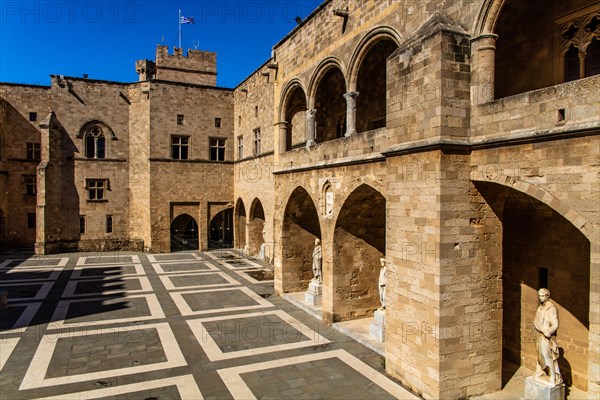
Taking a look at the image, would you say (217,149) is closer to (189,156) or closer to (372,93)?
(189,156)

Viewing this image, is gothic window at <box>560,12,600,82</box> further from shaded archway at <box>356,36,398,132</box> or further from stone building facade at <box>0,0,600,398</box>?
shaded archway at <box>356,36,398,132</box>

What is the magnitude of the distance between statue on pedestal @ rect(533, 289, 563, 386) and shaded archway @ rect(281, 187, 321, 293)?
30.3 feet

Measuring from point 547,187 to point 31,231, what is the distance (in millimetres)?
29491

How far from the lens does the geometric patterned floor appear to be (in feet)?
26.9

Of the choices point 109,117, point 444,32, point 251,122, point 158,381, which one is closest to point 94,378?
point 158,381

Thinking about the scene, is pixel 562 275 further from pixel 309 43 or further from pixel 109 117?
pixel 109 117

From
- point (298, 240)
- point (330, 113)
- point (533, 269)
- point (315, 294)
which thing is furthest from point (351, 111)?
point (315, 294)

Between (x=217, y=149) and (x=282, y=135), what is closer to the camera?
(x=282, y=135)

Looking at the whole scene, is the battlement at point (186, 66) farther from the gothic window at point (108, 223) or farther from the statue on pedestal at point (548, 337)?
the statue on pedestal at point (548, 337)

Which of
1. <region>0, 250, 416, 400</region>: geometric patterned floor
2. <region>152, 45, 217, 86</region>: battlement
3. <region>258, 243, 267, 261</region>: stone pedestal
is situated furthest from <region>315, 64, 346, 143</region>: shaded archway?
<region>152, 45, 217, 86</region>: battlement

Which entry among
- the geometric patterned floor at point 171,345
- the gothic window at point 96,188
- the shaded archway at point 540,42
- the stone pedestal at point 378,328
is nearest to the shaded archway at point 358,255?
the geometric patterned floor at point 171,345

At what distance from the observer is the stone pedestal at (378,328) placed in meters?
10.6

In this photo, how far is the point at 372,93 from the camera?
15141 millimetres

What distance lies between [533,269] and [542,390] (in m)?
2.74
